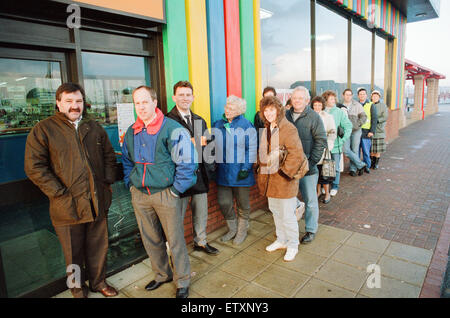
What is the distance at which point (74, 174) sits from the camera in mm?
2574

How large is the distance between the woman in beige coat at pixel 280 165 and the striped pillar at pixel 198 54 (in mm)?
882

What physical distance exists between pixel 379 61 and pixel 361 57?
Answer: 1.86 metres

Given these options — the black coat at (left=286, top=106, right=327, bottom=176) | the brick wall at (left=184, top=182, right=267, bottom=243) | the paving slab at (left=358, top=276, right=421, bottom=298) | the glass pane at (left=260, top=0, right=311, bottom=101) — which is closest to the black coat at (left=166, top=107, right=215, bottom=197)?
the brick wall at (left=184, top=182, right=267, bottom=243)

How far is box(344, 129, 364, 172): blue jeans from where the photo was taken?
6.78 metres

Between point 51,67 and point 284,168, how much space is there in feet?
8.15

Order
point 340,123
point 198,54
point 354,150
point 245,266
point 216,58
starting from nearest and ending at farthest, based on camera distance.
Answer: point 245,266
point 198,54
point 216,58
point 340,123
point 354,150

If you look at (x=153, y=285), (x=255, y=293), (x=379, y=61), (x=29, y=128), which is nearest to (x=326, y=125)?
(x=255, y=293)

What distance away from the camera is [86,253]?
2912 millimetres

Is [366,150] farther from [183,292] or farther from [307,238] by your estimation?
[183,292]

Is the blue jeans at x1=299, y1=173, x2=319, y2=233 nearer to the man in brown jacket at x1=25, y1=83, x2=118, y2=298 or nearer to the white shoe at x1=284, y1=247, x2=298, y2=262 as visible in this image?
the white shoe at x1=284, y1=247, x2=298, y2=262

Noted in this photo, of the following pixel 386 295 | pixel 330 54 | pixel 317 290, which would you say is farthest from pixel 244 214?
pixel 330 54

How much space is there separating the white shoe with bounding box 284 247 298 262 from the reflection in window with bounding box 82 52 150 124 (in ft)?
7.93
